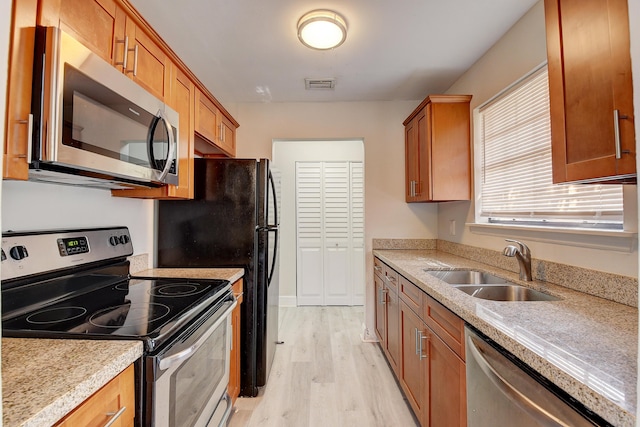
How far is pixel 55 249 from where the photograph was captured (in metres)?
1.30

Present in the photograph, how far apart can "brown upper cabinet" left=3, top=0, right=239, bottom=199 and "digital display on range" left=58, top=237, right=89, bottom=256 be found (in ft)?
1.17

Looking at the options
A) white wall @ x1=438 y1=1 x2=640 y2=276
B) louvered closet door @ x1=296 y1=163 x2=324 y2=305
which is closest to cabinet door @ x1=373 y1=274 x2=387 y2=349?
white wall @ x1=438 y1=1 x2=640 y2=276

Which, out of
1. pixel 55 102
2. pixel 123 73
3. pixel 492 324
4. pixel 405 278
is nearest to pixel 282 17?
pixel 123 73

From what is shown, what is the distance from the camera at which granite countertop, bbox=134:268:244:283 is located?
1827mm

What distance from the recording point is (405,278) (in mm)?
1938

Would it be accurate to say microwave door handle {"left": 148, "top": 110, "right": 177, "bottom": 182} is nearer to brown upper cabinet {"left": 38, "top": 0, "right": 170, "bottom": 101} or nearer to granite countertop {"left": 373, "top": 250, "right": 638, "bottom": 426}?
brown upper cabinet {"left": 38, "top": 0, "right": 170, "bottom": 101}

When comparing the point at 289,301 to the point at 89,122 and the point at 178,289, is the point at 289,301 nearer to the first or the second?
the point at 178,289

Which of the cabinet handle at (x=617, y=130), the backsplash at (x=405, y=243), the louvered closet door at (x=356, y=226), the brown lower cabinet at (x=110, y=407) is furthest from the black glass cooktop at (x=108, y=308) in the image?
the louvered closet door at (x=356, y=226)

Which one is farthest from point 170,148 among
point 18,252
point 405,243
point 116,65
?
point 405,243

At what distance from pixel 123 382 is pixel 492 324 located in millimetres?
1143

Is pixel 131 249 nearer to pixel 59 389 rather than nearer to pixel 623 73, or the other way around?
pixel 59 389

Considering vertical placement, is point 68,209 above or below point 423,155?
below

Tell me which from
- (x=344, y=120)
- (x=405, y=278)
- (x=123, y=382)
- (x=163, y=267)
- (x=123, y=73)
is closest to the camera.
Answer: (x=123, y=382)

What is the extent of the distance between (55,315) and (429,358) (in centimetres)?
161
